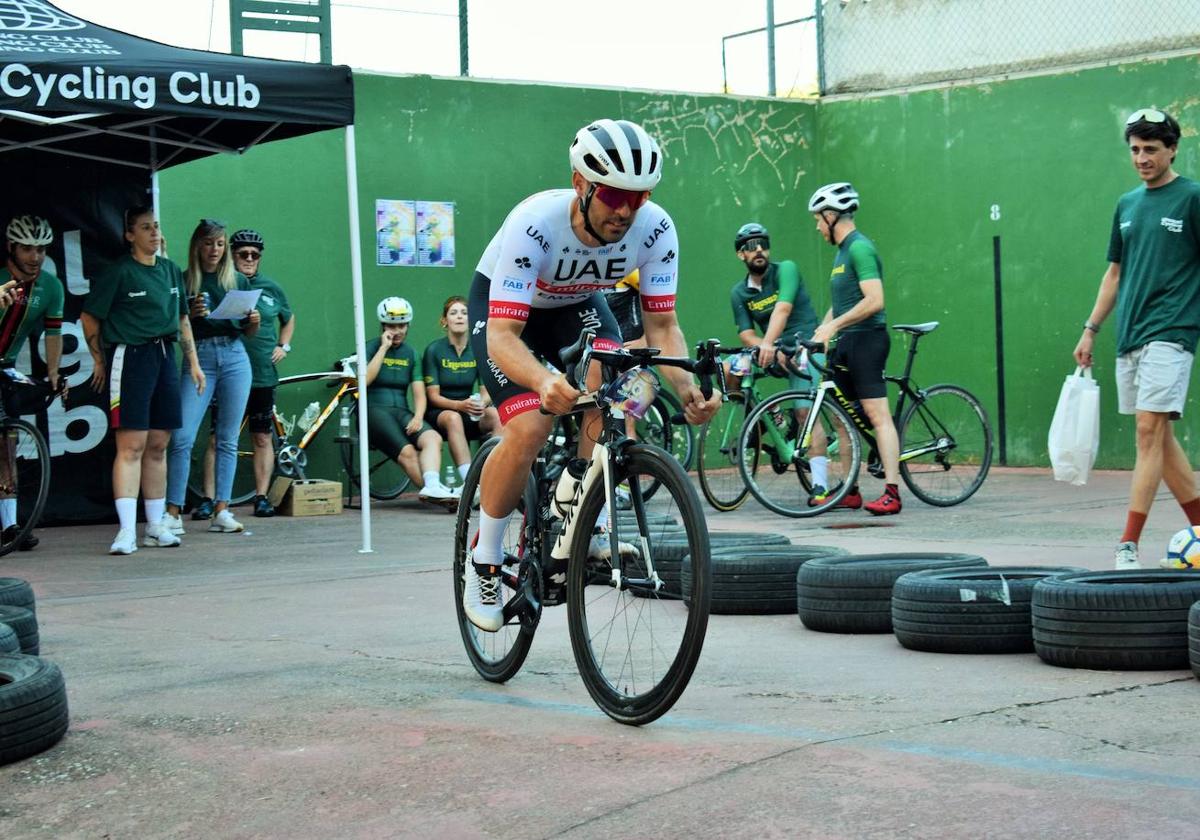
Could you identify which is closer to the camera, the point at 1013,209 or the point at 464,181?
the point at 464,181

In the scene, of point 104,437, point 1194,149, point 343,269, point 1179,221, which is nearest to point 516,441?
point 1179,221

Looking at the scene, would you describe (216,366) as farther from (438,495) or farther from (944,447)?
(944,447)

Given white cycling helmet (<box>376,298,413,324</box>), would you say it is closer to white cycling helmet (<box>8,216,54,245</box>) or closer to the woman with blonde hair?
the woman with blonde hair

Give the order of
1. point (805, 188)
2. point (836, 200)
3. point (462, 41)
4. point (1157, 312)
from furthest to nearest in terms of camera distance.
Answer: point (805, 188), point (462, 41), point (836, 200), point (1157, 312)

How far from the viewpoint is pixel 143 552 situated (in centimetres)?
1015

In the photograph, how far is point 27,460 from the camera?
10875mm

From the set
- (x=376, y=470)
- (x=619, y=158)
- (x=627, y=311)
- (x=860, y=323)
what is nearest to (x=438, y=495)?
(x=376, y=470)

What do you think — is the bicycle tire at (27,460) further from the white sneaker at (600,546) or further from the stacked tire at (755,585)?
the white sneaker at (600,546)

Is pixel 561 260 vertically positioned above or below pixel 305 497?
above

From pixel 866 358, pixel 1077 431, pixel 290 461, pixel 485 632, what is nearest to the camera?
pixel 485 632

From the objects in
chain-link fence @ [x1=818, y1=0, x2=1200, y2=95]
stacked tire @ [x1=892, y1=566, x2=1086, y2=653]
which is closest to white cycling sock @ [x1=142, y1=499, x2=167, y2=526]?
stacked tire @ [x1=892, y1=566, x2=1086, y2=653]

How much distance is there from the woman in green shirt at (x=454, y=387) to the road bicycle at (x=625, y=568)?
26.3 feet

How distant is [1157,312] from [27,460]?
748cm

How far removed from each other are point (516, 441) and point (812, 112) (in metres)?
12.3
